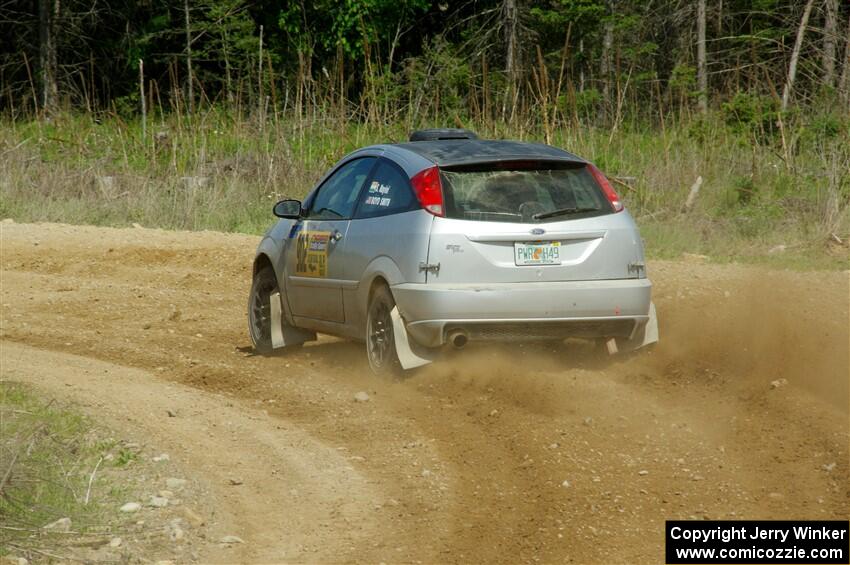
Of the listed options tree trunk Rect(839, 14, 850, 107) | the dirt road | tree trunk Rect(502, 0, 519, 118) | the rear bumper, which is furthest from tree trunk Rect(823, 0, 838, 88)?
the rear bumper

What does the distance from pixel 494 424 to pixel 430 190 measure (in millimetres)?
1754

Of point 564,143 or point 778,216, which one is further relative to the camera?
point 564,143

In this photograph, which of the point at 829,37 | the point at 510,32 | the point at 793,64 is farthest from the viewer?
the point at 510,32

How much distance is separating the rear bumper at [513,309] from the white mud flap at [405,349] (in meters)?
0.06

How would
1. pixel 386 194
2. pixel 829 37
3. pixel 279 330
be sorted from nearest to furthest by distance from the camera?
pixel 386 194 → pixel 279 330 → pixel 829 37

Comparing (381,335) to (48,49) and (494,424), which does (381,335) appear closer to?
(494,424)

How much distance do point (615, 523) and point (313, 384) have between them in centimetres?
402

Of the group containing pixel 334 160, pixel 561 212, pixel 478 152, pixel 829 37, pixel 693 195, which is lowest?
pixel 693 195

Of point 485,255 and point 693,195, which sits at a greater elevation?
point 485,255

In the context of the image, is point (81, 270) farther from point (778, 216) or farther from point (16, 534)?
point (16, 534)

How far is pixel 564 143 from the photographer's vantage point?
61.6ft

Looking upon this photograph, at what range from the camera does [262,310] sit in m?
11.0

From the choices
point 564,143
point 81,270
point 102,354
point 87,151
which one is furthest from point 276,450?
point 87,151

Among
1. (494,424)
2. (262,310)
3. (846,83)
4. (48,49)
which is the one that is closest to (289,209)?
(262,310)
